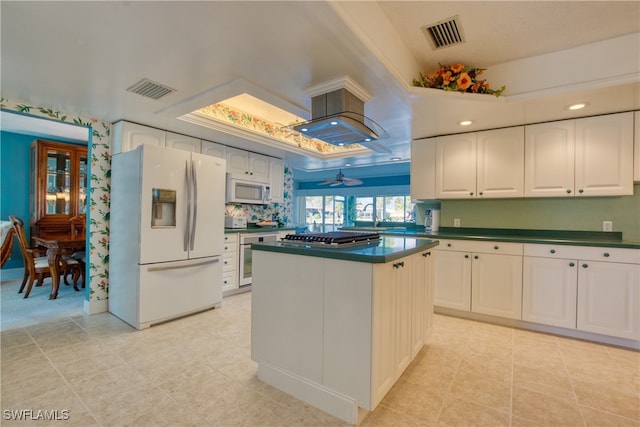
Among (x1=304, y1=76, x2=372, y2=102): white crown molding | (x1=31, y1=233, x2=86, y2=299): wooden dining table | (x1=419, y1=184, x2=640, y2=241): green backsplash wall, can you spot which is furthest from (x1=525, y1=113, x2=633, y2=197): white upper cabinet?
(x1=31, y1=233, x2=86, y2=299): wooden dining table

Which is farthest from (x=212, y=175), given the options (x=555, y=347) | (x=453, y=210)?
(x=555, y=347)

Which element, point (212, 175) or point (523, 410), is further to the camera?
point (212, 175)

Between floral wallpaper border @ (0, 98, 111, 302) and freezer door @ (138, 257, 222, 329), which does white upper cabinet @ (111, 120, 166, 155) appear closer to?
floral wallpaper border @ (0, 98, 111, 302)

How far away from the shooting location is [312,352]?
1697 millimetres

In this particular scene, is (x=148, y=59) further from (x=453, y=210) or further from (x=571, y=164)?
(x=571, y=164)

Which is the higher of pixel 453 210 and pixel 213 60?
pixel 213 60

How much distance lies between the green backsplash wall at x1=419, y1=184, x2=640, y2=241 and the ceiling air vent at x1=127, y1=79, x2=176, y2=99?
3375 millimetres

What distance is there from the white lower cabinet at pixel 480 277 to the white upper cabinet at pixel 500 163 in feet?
2.24

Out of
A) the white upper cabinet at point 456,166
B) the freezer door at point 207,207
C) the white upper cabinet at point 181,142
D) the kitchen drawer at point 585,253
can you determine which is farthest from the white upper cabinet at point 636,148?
the white upper cabinet at point 181,142

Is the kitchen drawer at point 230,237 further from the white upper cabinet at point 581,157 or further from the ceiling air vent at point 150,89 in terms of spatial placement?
the white upper cabinet at point 581,157

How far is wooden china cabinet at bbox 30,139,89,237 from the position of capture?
15.7 ft

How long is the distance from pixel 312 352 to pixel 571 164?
307 cm

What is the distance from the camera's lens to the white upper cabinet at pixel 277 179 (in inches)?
199

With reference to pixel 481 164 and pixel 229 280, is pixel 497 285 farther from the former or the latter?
pixel 229 280
